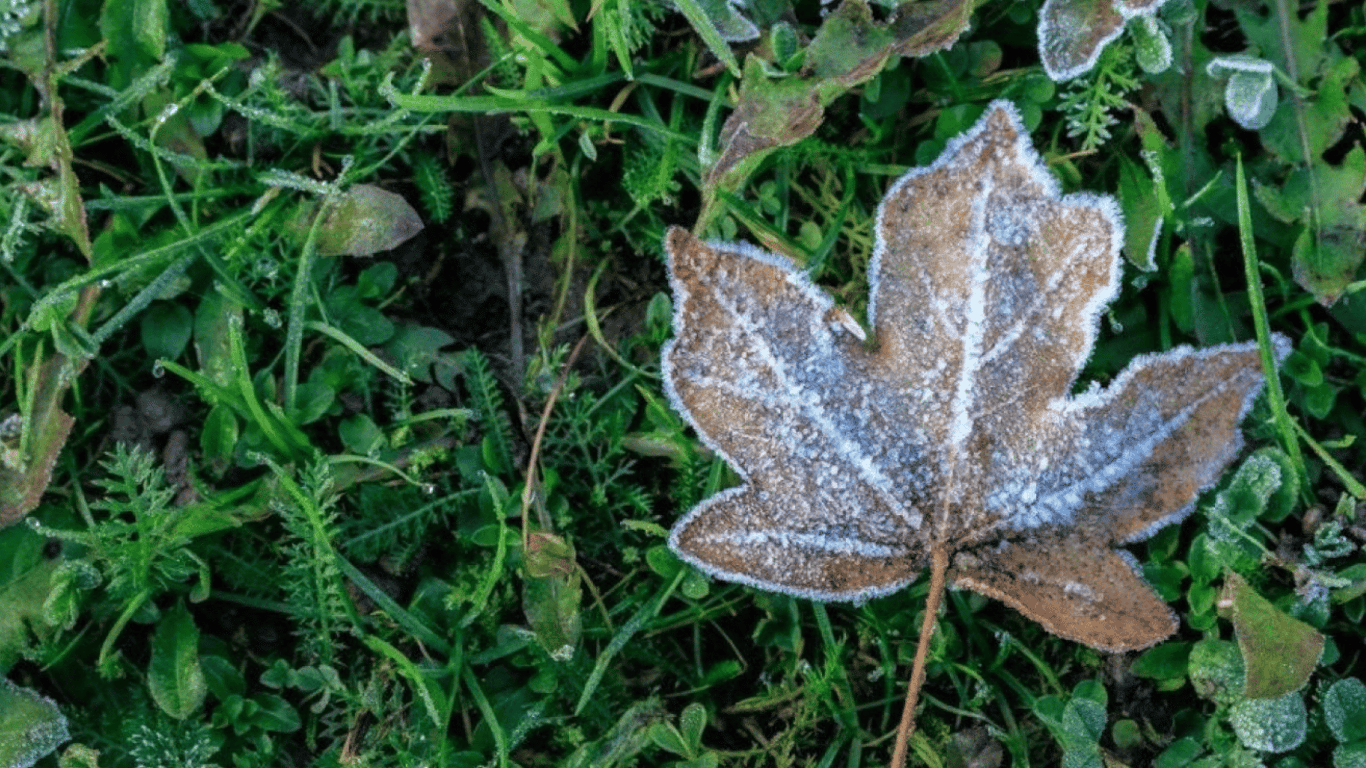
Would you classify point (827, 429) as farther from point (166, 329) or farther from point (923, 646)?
point (166, 329)

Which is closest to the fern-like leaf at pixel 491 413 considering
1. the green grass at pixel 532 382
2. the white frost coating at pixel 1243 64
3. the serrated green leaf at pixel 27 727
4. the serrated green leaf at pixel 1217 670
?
the green grass at pixel 532 382

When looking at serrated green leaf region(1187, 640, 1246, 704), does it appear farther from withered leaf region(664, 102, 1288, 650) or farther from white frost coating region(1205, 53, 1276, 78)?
white frost coating region(1205, 53, 1276, 78)

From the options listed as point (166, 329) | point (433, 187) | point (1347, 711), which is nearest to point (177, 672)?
point (166, 329)

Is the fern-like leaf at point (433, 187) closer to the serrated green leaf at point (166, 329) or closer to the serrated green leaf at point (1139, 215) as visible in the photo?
the serrated green leaf at point (166, 329)

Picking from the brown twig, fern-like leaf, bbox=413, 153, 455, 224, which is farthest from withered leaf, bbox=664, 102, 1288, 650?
fern-like leaf, bbox=413, 153, 455, 224

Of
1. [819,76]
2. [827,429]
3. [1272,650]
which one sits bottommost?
[1272,650]

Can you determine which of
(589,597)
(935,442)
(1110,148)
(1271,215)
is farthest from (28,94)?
(1271,215)

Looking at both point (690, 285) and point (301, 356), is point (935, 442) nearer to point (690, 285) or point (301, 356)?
point (690, 285)
